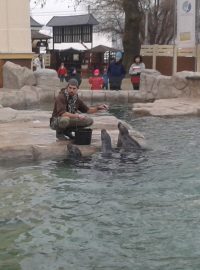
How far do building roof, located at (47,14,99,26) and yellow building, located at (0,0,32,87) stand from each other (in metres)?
29.3

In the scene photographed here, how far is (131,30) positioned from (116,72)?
1200 centimetres

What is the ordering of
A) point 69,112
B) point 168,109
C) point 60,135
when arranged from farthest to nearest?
point 168,109, point 60,135, point 69,112

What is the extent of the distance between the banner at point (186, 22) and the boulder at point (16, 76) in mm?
5865

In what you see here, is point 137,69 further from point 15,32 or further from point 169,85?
point 15,32

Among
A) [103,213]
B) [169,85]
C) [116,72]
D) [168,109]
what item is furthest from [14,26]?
[103,213]

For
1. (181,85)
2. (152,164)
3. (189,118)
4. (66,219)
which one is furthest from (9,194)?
(181,85)

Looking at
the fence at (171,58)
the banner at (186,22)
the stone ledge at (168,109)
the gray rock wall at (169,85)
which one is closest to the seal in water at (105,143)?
the stone ledge at (168,109)

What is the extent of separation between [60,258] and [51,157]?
3909 mm

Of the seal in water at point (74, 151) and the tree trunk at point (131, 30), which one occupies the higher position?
the tree trunk at point (131, 30)

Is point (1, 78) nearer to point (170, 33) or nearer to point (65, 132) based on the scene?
point (65, 132)

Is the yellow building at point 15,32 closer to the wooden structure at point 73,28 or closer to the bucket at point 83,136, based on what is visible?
the bucket at point 83,136

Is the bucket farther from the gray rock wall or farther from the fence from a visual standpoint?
the fence

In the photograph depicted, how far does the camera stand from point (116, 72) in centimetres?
1730

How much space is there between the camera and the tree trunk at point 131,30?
92.9ft
